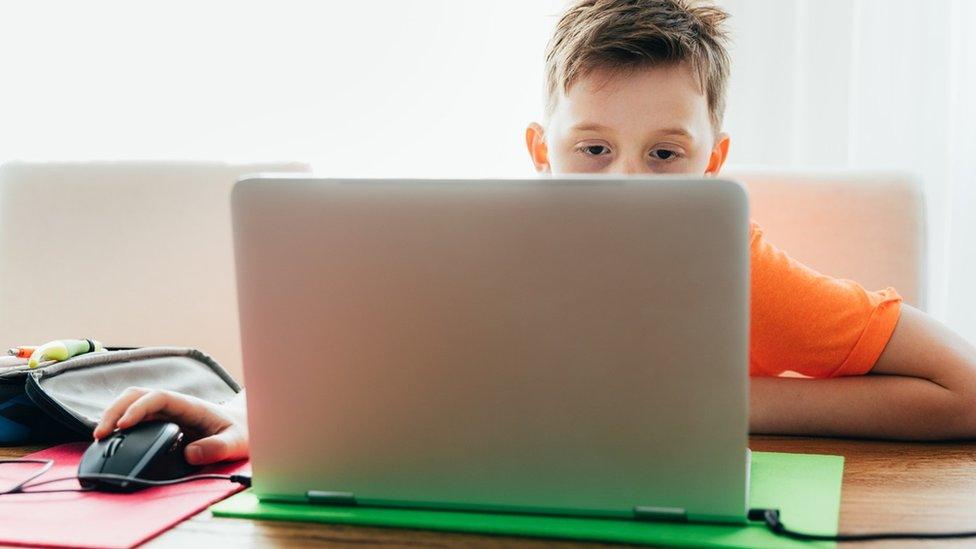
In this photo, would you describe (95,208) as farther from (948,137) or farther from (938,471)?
(948,137)

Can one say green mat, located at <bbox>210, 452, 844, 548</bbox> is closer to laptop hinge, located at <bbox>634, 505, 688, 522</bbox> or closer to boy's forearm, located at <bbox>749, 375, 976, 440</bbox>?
laptop hinge, located at <bbox>634, 505, 688, 522</bbox>

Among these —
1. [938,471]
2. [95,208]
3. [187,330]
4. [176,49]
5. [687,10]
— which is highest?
[176,49]

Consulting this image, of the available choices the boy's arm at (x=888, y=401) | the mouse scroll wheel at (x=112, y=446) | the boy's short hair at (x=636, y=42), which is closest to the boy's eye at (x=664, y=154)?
the boy's short hair at (x=636, y=42)

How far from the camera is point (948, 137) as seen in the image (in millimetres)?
2225

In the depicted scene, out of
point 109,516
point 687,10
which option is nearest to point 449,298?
point 109,516

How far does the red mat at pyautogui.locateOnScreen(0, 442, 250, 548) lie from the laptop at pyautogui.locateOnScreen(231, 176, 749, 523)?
0.33ft

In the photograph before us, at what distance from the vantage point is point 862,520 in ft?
2.40

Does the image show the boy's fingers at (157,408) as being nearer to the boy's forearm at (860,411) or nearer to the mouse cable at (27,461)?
the mouse cable at (27,461)

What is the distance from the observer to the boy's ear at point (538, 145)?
4.60 feet

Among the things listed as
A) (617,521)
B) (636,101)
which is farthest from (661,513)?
(636,101)

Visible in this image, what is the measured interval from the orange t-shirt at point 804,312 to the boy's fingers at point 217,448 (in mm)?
604

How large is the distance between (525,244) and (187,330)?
105 centimetres

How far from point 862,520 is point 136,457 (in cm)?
57

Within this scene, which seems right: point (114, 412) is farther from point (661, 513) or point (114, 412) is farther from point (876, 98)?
point (876, 98)
